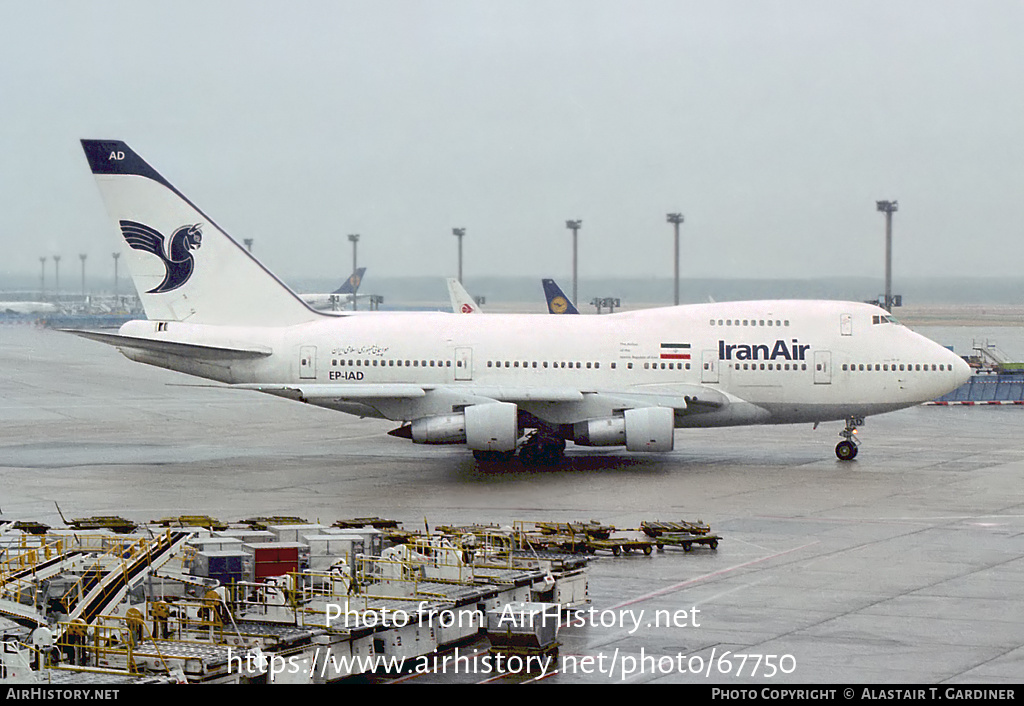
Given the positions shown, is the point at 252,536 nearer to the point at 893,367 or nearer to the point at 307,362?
the point at 307,362

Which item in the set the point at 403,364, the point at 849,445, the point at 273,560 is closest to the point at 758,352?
the point at 849,445

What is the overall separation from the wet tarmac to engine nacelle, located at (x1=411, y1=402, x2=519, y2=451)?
1.03 meters

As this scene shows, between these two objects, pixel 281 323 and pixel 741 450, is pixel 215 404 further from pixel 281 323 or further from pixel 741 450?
pixel 741 450

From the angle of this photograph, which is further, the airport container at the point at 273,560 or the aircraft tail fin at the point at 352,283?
the aircraft tail fin at the point at 352,283

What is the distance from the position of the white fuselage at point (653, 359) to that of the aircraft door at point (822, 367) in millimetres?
29

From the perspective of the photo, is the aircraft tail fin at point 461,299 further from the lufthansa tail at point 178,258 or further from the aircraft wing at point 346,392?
the aircraft wing at point 346,392

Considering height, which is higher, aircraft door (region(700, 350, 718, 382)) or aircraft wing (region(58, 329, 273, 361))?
aircraft wing (region(58, 329, 273, 361))

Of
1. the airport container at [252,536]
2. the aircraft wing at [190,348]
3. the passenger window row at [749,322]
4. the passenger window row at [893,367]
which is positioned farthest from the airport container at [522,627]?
the passenger window row at [893,367]

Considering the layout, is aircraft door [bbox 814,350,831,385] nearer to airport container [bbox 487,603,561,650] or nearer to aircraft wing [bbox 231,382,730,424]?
aircraft wing [bbox 231,382,730,424]

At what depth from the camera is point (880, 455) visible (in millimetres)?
40469

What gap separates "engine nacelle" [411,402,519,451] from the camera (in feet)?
114

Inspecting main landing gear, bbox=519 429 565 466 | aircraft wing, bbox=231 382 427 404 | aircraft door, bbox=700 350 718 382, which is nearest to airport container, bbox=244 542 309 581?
aircraft wing, bbox=231 382 427 404

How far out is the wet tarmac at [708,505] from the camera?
1688 centimetres

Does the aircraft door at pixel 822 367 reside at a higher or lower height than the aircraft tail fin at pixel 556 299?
lower
